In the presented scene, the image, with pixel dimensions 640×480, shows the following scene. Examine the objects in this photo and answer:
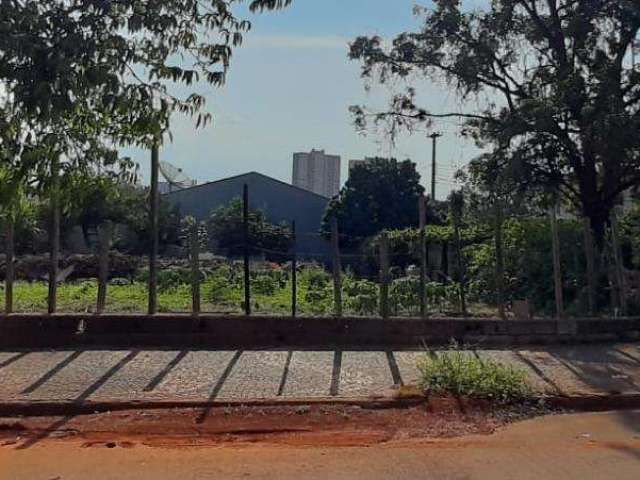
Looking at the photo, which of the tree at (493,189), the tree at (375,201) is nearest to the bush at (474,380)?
the tree at (493,189)

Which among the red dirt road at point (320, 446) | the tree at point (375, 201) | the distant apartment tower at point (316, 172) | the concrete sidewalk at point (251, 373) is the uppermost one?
the distant apartment tower at point (316, 172)

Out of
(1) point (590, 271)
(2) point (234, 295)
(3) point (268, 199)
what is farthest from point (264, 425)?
(3) point (268, 199)

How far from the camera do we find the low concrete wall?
30.7 feet

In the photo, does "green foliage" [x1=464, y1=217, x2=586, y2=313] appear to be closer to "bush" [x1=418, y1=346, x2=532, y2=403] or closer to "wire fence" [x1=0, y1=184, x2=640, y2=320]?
"wire fence" [x1=0, y1=184, x2=640, y2=320]

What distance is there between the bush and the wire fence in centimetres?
234

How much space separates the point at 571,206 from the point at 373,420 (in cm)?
1161

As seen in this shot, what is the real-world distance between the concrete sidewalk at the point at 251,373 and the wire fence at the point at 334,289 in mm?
968

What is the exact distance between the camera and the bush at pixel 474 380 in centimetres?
729

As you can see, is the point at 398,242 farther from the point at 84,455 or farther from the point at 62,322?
the point at 84,455

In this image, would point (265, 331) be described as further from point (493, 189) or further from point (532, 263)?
point (493, 189)

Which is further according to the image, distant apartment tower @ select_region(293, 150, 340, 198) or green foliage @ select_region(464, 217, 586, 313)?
distant apartment tower @ select_region(293, 150, 340, 198)

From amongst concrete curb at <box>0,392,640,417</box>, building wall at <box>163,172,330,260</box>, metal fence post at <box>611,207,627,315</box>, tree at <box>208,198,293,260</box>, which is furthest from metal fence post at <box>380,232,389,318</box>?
building wall at <box>163,172,330,260</box>

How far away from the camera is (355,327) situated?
9.80 meters

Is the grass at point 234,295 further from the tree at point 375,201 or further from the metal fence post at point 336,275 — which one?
the tree at point 375,201
